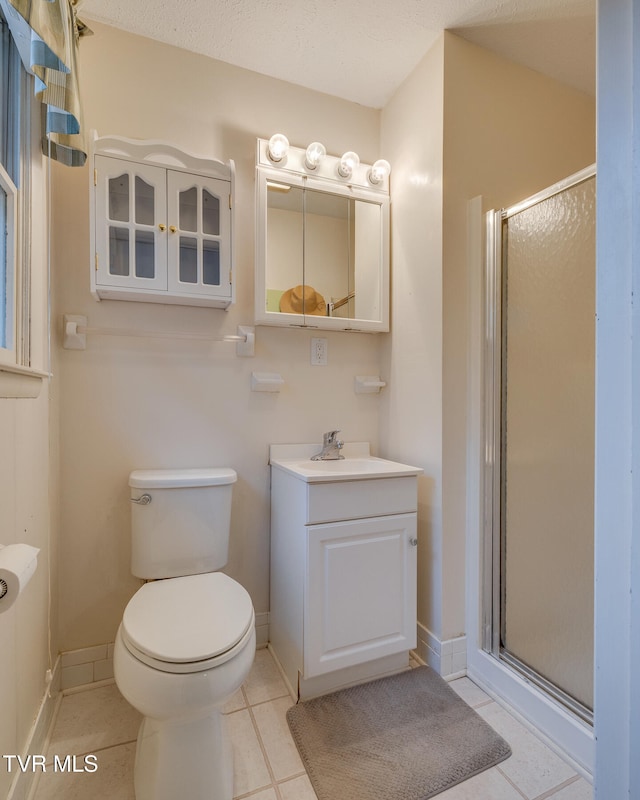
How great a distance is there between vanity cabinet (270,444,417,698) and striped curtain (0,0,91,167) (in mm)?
1286

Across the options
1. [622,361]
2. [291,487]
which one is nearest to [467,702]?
[291,487]

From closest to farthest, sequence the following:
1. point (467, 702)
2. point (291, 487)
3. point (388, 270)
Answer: point (467, 702) < point (291, 487) < point (388, 270)

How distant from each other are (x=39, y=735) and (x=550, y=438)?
1.82 metres

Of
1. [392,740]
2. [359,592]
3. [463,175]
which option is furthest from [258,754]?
[463,175]

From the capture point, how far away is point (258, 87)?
1.76 meters

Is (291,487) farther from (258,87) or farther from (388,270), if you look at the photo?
(258,87)

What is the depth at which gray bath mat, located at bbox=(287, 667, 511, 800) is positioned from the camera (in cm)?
109

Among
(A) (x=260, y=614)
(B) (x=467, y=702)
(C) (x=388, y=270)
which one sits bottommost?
(B) (x=467, y=702)

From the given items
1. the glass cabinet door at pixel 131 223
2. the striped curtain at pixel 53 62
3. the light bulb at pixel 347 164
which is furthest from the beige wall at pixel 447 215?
A: the striped curtain at pixel 53 62

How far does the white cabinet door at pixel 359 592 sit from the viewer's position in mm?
1355

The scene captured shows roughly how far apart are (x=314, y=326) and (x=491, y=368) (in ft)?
2.45

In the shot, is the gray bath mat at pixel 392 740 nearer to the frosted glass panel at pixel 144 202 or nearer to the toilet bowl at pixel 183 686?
the toilet bowl at pixel 183 686

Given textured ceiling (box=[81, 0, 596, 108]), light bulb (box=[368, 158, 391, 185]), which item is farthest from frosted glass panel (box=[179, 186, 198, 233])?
light bulb (box=[368, 158, 391, 185])

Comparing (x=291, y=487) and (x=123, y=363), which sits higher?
(x=123, y=363)
